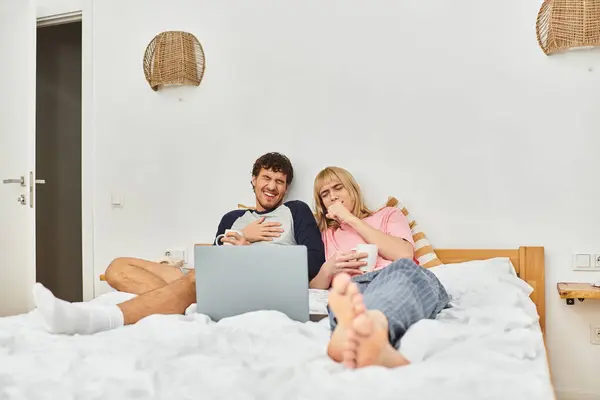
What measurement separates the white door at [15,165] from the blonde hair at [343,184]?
4.89 feet

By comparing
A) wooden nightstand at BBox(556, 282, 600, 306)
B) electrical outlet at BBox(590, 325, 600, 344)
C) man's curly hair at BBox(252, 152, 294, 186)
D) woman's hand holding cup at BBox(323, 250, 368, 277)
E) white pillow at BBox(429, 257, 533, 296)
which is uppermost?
man's curly hair at BBox(252, 152, 294, 186)

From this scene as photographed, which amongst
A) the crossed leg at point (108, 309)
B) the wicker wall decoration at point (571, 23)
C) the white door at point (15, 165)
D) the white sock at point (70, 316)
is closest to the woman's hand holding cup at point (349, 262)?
the crossed leg at point (108, 309)

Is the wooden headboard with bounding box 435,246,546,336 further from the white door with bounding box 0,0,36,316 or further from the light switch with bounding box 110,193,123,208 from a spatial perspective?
the white door with bounding box 0,0,36,316

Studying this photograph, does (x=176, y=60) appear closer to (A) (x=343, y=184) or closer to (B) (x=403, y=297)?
(A) (x=343, y=184)

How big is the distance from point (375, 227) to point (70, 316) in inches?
49.0

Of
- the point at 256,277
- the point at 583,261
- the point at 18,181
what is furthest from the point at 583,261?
the point at 18,181

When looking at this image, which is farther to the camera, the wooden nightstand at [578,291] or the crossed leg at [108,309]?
the wooden nightstand at [578,291]

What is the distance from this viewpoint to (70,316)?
135cm

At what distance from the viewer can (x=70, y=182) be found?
4.13 metres

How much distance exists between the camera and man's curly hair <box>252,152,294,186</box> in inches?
97.0

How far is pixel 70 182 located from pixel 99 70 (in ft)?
4.52

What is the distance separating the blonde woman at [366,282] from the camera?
3.30 ft

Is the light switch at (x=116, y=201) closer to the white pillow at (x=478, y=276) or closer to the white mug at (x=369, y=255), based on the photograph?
the white mug at (x=369, y=255)

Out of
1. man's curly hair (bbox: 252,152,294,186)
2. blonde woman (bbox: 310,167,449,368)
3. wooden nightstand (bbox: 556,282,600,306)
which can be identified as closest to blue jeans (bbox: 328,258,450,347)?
blonde woman (bbox: 310,167,449,368)
